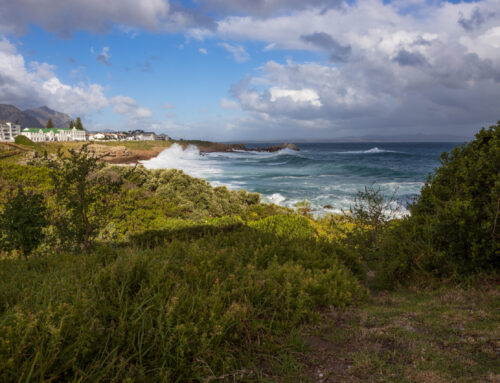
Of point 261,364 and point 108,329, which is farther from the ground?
point 108,329

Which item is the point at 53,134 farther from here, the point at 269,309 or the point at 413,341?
the point at 413,341

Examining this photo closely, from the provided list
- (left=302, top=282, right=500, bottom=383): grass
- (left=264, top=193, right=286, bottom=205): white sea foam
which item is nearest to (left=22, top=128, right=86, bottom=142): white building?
(left=264, top=193, right=286, bottom=205): white sea foam

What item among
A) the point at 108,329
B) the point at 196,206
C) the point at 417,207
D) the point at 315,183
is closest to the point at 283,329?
the point at 108,329

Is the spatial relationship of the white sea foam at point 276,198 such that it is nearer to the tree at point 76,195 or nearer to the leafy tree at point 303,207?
the leafy tree at point 303,207

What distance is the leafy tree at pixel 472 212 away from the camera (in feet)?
14.4

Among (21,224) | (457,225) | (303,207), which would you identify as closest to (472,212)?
(457,225)

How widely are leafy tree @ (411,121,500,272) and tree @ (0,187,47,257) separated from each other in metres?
8.08

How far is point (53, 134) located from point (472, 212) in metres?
107

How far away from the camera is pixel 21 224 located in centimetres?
669

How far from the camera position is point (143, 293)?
122 inches

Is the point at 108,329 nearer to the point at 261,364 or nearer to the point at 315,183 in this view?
the point at 261,364

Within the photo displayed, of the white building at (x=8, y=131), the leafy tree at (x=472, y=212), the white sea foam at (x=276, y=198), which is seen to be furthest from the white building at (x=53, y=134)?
the leafy tree at (x=472, y=212)

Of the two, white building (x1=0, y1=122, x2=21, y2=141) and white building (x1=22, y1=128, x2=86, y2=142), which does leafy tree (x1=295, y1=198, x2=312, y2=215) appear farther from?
white building (x1=0, y1=122, x2=21, y2=141)

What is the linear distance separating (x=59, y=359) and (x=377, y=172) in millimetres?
50051
